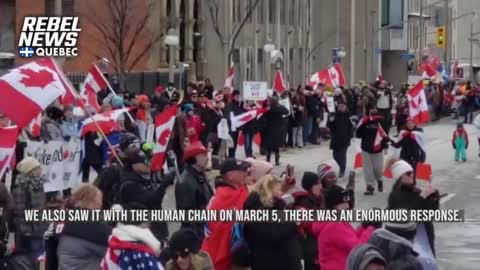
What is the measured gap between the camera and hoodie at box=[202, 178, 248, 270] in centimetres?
1111

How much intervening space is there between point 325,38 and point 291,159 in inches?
1703

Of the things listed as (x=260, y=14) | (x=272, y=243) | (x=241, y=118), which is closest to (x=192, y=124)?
(x=241, y=118)

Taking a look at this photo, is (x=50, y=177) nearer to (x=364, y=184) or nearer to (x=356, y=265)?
(x=364, y=184)

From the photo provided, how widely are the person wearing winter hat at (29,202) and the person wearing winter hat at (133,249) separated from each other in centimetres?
241

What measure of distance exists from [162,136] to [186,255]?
34.5 feet

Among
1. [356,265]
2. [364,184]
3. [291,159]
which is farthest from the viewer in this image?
[291,159]

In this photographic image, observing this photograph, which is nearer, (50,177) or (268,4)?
(50,177)

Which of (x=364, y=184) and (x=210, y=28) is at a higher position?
(x=210, y=28)

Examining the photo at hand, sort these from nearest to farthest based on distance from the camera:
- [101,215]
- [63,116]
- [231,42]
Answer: [101,215], [63,116], [231,42]

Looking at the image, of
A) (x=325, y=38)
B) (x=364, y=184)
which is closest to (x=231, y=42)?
(x=325, y=38)

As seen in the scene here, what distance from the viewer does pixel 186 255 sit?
8.77 m

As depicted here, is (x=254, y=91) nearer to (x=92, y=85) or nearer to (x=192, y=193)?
(x=92, y=85)

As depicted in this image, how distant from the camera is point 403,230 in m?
10.2

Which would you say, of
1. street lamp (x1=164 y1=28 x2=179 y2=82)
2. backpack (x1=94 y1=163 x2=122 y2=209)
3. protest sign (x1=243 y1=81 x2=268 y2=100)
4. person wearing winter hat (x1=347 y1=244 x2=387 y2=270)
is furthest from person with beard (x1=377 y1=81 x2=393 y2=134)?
person wearing winter hat (x1=347 y1=244 x2=387 y2=270)
